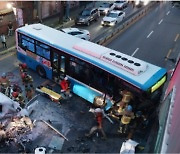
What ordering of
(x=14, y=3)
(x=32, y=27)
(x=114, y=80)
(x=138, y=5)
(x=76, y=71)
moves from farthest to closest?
1. (x=138, y=5)
2. (x=14, y=3)
3. (x=32, y=27)
4. (x=76, y=71)
5. (x=114, y=80)

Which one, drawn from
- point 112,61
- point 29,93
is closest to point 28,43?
point 29,93

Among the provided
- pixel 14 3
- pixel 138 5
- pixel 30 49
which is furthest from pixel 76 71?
pixel 138 5

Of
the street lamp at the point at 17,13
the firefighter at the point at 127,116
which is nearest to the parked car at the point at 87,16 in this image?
the street lamp at the point at 17,13

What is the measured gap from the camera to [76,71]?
631 inches

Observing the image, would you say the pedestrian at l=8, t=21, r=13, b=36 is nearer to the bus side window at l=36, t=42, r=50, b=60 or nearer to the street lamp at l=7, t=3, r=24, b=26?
the street lamp at l=7, t=3, r=24, b=26

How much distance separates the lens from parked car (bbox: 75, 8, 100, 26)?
97.2 ft

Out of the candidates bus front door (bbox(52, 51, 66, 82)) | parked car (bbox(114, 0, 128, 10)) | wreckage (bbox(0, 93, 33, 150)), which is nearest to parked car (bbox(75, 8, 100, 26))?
parked car (bbox(114, 0, 128, 10))

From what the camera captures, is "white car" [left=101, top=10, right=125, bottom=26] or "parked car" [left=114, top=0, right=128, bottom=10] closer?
"white car" [left=101, top=10, right=125, bottom=26]

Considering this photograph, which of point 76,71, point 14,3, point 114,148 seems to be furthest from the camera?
point 14,3

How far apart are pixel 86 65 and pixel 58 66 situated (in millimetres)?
2255

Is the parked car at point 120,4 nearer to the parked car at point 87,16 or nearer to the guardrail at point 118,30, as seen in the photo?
the guardrail at point 118,30

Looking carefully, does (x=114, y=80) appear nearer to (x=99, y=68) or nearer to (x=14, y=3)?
(x=99, y=68)

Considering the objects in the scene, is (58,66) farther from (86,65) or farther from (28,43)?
(28,43)

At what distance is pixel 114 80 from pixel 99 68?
3.40 feet
